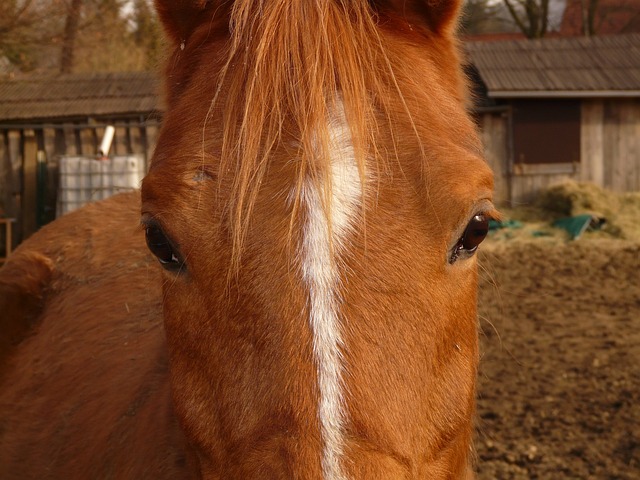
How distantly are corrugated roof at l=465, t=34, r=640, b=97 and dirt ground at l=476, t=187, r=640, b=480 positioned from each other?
544 cm

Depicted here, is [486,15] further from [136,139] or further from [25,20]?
[25,20]

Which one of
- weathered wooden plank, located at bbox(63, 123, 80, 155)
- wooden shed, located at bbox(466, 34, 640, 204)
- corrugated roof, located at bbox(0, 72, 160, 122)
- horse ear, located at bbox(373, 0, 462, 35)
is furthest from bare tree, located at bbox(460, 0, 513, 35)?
horse ear, located at bbox(373, 0, 462, 35)

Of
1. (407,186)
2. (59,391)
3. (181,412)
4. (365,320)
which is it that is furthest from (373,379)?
(59,391)

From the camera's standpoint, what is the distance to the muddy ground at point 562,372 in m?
4.39

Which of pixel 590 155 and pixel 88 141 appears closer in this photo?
pixel 88 141

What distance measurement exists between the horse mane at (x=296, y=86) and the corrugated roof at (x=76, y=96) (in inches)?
483

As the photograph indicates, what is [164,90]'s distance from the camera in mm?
2207

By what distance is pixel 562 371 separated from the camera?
577 centimetres

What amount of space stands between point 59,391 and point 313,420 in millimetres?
2286

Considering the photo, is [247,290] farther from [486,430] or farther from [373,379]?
[486,430]

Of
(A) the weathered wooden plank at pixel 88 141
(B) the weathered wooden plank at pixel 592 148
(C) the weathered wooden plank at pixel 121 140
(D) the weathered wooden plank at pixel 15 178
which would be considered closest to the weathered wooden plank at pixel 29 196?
(D) the weathered wooden plank at pixel 15 178

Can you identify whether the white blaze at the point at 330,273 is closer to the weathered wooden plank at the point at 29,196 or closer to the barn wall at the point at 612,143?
the weathered wooden plank at the point at 29,196

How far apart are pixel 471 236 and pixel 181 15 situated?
3.61ft

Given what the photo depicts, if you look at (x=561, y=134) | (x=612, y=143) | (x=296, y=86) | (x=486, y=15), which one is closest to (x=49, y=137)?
(x=561, y=134)
